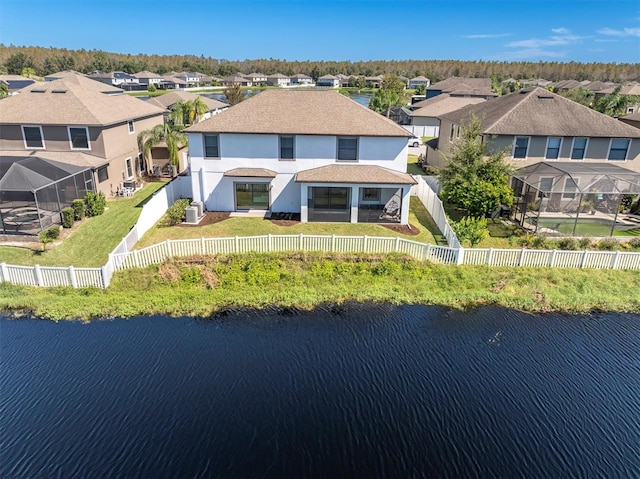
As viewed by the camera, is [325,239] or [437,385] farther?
[325,239]

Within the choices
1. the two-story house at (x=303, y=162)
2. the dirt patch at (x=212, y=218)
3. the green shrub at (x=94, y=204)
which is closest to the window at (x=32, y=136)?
the green shrub at (x=94, y=204)

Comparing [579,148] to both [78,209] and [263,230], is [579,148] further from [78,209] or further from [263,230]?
[78,209]

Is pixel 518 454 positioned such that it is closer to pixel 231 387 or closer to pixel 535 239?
pixel 231 387

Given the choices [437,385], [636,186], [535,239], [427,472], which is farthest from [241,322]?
[636,186]

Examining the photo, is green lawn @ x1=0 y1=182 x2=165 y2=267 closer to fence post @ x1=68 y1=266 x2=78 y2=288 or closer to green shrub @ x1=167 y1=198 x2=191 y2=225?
fence post @ x1=68 y1=266 x2=78 y2=288

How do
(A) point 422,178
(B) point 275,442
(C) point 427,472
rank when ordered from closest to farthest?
1. (C) point 427,472
2. (B) point 275,442
3. (A) point 422,178
